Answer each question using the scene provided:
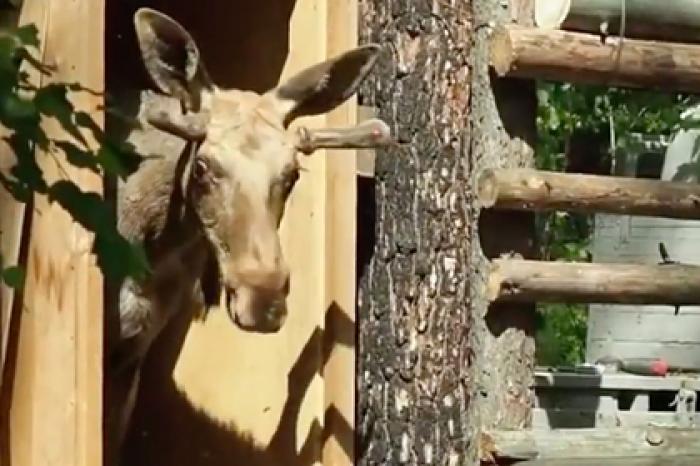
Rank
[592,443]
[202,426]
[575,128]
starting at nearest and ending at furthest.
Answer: [202,426], [592,443], [575,128]

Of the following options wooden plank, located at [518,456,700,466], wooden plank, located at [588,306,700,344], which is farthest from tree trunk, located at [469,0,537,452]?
wooden plank, located at [588,306,700,344]

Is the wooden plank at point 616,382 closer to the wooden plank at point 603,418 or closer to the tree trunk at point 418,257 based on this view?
the wooden plank at point 603,418

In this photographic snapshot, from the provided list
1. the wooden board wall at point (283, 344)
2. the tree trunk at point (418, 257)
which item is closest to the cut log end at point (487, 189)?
the tree trunk at point (418, 257)

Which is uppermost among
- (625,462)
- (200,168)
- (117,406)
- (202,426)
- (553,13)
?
(553,13)

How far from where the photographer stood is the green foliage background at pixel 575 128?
21.5 feet

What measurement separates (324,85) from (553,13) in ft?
4.28

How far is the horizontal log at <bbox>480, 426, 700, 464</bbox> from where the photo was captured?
408 cm

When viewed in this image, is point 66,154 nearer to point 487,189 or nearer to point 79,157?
point 79,157

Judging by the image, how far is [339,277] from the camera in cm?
346

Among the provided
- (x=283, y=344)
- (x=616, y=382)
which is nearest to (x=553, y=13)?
(x=283, y=344)

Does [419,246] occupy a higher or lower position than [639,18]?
lower

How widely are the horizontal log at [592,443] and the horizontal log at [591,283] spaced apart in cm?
35

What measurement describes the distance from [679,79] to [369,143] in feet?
Answer: 5.36

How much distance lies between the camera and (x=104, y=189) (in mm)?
2924
